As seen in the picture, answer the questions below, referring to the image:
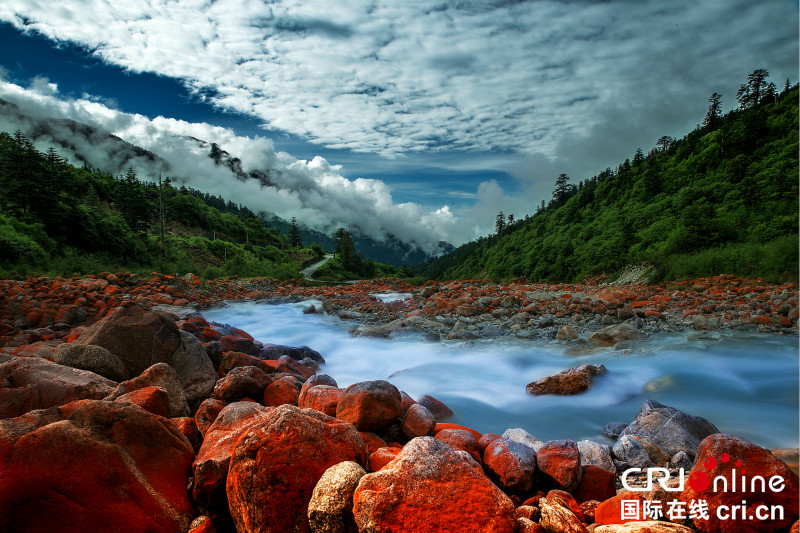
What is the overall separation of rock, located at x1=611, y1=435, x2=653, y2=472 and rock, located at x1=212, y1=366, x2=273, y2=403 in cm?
500

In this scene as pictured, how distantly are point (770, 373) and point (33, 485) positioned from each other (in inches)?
450

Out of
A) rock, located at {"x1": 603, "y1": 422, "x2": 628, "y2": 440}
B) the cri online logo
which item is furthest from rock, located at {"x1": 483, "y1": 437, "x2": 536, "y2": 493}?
rock, located at {"x1": 603, "y1": 422, "x2": 628, "y2": 440}

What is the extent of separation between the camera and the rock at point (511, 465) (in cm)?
362

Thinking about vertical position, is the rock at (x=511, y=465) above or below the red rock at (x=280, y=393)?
below

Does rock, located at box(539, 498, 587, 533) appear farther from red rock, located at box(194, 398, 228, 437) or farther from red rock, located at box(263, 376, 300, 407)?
red rock, located at box(263, 376, 300, 407)

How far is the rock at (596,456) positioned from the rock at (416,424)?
186 centimetres

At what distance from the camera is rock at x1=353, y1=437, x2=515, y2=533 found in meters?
2.20

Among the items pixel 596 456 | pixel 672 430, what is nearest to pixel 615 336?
pixel 672 430

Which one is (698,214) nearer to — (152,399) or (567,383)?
(567,383)

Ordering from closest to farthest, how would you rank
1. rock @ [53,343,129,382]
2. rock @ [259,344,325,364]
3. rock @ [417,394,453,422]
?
rock @ [53,343,129,382] < rock @ [417,394,453,422] < rock @ [259,344,325,364]

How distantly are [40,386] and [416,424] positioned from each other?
14.8 feet

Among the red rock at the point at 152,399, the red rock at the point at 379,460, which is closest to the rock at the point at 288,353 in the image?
the red rock at the point at 152,399

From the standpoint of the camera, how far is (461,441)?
13.4 feet

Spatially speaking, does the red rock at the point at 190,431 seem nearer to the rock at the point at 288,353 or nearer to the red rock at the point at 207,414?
the red rock at the point at 207,414
